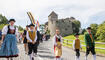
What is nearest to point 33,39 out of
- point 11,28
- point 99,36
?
point 11,28

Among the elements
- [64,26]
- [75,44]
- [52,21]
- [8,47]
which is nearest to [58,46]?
[75,44]

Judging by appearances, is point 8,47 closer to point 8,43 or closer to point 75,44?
point 8,43

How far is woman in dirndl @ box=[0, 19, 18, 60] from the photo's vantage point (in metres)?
6.12

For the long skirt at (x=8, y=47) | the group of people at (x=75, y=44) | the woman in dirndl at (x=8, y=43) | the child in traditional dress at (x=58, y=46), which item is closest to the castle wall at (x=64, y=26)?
the group of people at (x=75, y=44)

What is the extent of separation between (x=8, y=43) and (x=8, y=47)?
0.62 feet

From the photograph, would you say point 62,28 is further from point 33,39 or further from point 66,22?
point 33,39

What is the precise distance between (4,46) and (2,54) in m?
0.36

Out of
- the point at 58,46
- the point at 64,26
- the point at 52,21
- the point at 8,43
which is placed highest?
the point at 52,21

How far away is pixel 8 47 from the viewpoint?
6145mm

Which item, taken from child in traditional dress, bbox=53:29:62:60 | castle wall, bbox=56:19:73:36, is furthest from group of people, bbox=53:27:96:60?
castle wall, bbox=56:19:73:36

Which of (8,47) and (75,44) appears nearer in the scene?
(8,47)

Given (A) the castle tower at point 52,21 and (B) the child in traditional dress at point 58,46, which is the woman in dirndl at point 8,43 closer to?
(B) the child in traditional dress at point 58,46

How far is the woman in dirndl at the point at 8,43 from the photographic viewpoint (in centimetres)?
612

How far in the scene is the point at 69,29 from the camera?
106 m
